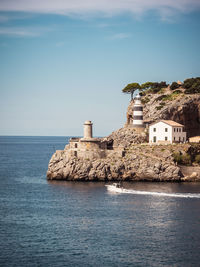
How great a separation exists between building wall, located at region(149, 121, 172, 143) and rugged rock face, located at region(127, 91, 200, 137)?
751 cm

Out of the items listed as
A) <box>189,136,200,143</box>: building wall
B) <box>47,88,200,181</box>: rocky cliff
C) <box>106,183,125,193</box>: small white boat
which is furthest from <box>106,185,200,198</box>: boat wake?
<box>189,136,200,143</box>: building wall

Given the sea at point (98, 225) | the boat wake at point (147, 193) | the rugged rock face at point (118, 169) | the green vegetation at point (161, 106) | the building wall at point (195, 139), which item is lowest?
the sea at point (98, 225)

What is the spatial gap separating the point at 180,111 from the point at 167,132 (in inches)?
441

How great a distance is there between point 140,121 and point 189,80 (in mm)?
25868

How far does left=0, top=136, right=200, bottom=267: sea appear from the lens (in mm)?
41125

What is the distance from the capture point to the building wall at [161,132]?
9269 cm

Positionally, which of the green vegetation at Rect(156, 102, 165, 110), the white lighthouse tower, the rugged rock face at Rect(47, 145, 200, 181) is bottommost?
the rugged rock face at Rect(47, 145, 200, 181)

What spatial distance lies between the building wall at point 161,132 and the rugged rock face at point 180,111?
7513mm

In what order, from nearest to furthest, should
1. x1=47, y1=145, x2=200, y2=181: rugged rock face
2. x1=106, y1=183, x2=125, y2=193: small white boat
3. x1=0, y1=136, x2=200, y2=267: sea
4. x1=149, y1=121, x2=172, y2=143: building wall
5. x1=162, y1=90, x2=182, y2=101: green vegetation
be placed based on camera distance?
1. x1=0, y1=136, x2=200, y2=267: sea
2. x1=106, y1=183, x2=125, y2=193: small white boat
3. x1=47, y1=145, x2=200, y2=181: rugged rock face
4. x1=149, y1=121, x2=172, y2=143: building wall
5. x1=162, y1=90, x2=182, y2=101: green vegetation

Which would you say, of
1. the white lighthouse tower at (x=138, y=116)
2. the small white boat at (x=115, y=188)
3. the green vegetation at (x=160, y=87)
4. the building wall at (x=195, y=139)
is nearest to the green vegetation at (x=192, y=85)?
the green vegetation at (x=160, y=87)

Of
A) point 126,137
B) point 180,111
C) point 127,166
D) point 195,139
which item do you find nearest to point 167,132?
point 195,139

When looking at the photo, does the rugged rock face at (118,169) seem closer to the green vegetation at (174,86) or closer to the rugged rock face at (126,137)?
the rugged rock face at (126,137)

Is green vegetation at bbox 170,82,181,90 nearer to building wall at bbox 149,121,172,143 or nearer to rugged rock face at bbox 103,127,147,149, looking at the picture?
rugged rock face at bbox 103,127,147,149

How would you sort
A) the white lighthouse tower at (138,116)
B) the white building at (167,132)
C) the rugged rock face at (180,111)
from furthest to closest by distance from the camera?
the rugged rock face at (180,111) < the white lighthouse tower at (138,116) < the white building at (167,132)
